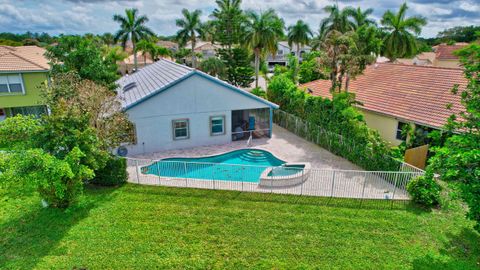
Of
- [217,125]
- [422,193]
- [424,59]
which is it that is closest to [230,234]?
[422,193]

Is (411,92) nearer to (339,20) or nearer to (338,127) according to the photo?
(338,127)

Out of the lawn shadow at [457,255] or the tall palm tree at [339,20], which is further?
the tall palm tree at [339,20]

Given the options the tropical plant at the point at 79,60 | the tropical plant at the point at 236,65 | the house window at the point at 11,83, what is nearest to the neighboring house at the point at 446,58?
the tropical plant at the point at 236,65

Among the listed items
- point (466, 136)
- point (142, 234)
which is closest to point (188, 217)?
point (142, 234)

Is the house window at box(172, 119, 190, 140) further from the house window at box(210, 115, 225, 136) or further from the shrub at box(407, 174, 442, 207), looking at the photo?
the shrub at box(407, 174, 442, 207)

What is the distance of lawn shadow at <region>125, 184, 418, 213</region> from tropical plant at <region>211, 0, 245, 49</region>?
107 ft

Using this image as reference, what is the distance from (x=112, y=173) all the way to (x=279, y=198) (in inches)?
332

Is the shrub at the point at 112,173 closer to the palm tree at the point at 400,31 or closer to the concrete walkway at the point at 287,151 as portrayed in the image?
the concrete walkway at the point at 287,151

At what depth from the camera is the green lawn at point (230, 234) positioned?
1026 cm

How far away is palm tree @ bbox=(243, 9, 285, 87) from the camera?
33969mm

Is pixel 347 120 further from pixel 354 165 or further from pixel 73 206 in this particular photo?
pixel 73 206

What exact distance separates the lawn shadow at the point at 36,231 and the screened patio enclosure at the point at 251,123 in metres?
10.9

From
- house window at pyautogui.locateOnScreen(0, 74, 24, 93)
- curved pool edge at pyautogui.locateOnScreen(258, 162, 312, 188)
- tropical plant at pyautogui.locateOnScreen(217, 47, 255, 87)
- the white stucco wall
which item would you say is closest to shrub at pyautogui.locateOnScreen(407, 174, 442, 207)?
curved pool edge at pyautogui.locateOnScreen(258, 162, 312, 188)

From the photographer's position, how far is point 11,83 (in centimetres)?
2519
